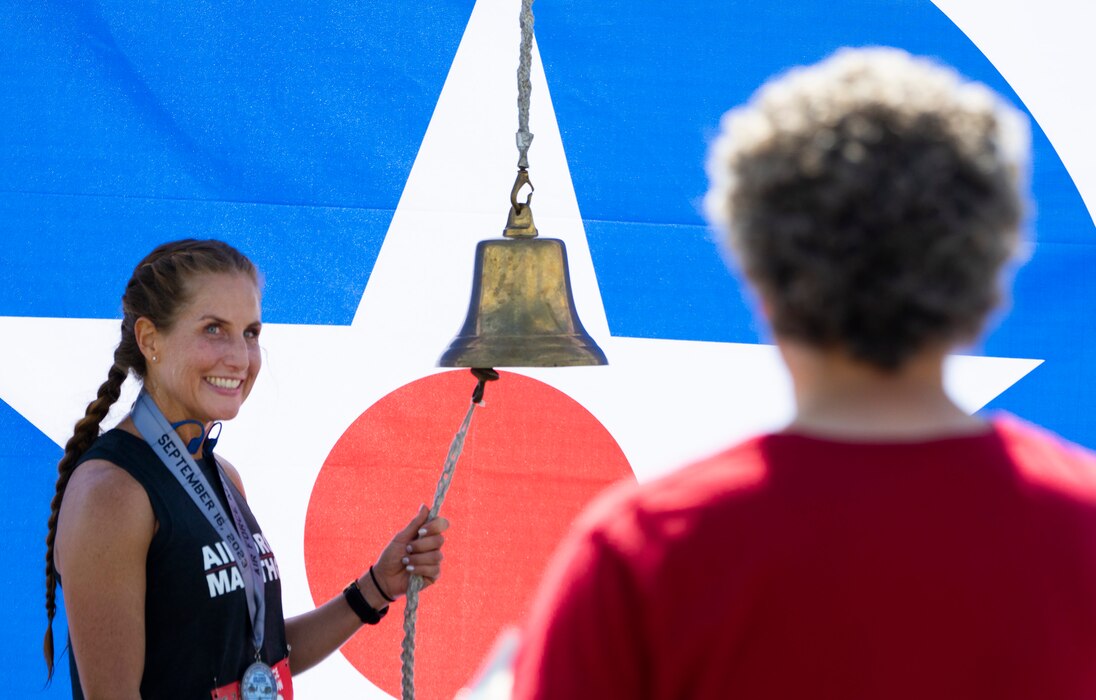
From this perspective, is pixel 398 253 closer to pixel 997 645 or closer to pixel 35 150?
pixel 35 150

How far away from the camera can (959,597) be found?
0.80 metres

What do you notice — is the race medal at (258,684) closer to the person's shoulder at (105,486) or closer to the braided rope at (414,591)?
the braided rope at (414,591)

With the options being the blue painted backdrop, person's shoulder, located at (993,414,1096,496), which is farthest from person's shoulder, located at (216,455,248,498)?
person's shoulder, located at (993,414,1096,496)

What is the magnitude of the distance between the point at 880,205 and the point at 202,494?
1569 millimetres

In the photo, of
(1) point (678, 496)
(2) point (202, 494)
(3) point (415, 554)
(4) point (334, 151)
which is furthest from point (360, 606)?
(1) point (678, 496)

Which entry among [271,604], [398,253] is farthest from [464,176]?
[271,604]

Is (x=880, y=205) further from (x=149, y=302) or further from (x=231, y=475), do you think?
(x=231, y=475)

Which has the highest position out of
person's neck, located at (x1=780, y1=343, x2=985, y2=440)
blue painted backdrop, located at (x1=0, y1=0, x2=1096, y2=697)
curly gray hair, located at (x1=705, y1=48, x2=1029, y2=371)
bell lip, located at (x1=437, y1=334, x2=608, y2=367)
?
blue painted backdrop, located at (x1=0, y1=0, x2=1096, y2=697)

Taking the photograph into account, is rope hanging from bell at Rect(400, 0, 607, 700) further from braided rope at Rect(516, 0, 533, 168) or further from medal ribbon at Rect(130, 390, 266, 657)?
medal ribbon at Rect(130, 390, 266, 657)

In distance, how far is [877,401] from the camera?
0.85m

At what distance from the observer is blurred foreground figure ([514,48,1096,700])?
0.80m

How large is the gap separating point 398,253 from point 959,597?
248 centimetres

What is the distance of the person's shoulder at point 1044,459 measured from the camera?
84cm

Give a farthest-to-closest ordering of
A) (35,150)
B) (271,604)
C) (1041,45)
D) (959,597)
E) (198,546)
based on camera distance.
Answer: (1041,45) < (35,150) < (271,604) < (198,546) < (959,597)
